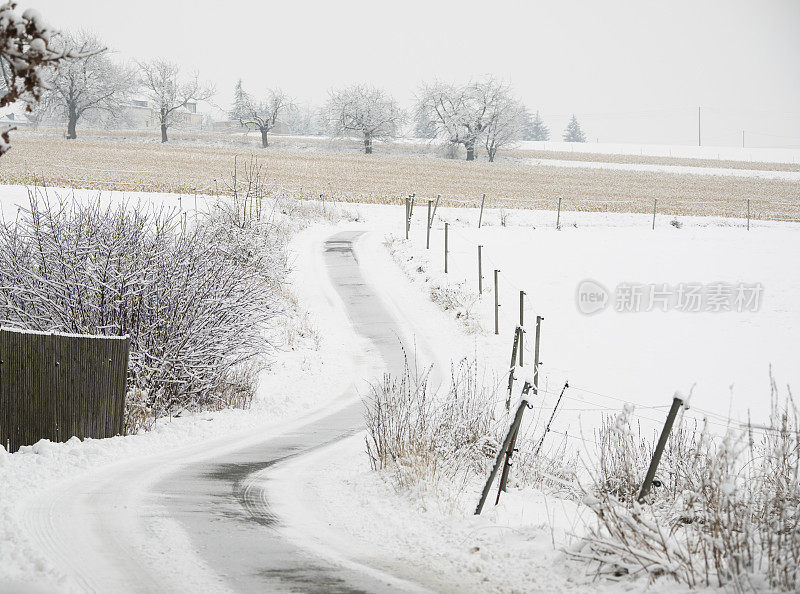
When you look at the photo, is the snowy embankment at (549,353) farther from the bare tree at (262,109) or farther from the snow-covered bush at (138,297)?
the bare tree at (262,109)

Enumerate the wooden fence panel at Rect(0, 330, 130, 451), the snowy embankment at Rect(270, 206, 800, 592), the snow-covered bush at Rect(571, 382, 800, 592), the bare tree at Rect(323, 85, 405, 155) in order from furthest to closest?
the bare tree at Rect(323, 85, 405, 155) < the wooden fence panel at Rect(0, 330, 130, 451) < the snowy embankment at Rect(270, 206, 800, 592) < the snow-covered bush at Rect(571, 382, 800, 592)

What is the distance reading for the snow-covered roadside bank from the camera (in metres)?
5.67

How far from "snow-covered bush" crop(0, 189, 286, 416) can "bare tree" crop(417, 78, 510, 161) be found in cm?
7909

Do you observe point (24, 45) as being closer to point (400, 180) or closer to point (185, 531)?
point (185, 531)

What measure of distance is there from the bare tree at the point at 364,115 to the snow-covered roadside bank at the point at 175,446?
74884 mm

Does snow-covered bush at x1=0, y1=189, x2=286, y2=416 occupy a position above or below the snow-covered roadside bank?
above

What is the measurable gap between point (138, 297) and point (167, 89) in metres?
93.7

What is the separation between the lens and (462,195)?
52250 millimetres

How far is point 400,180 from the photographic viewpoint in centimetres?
6028

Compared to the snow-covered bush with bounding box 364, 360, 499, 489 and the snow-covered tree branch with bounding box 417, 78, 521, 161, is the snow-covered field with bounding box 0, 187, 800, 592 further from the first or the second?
the snow-covered tree branch with bounding box 417, 78, 521, 161

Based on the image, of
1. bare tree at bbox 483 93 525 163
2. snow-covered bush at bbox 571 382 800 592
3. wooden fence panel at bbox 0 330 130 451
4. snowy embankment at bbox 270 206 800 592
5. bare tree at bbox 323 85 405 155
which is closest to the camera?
snow-covered bush at bbox 571 382 800 592

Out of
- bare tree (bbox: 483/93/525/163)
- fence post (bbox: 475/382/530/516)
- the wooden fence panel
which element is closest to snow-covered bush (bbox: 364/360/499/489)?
fence post (bbox: 475/382/530/516)

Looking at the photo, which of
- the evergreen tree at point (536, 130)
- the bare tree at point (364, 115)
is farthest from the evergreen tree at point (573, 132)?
the bare tree at point (364, 115)

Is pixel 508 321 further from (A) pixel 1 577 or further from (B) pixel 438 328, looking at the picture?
(A) pixel 1 577
